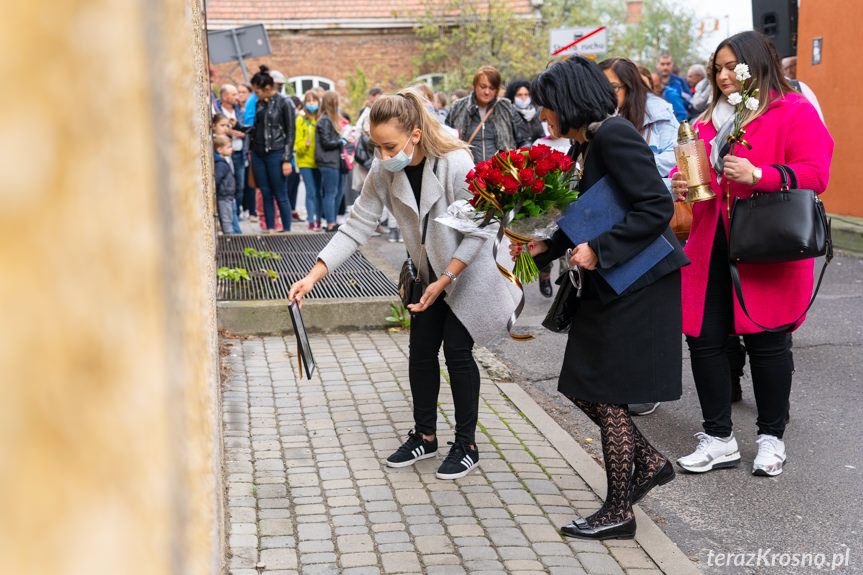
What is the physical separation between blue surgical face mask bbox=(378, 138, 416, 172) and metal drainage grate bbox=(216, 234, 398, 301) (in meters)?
3.51

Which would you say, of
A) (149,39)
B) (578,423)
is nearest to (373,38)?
(578,423)

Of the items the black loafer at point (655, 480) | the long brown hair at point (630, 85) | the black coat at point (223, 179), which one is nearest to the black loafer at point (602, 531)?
the black loafer at point (655, 480)

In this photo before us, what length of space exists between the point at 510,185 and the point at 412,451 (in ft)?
5.49

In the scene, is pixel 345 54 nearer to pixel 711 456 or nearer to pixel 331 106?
pixel 331 106

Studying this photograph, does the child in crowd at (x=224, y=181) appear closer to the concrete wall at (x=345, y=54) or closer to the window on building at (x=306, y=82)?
the concrete wall at (x=345, y=54)

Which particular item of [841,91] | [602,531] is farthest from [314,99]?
[602,531]

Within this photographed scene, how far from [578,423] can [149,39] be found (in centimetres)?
537

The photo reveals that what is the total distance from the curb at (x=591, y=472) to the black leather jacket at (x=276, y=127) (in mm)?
7388

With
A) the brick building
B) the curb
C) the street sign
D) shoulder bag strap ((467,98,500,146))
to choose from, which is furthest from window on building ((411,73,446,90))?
the curb

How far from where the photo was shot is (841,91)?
1281 cm

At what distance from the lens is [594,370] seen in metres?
3.91

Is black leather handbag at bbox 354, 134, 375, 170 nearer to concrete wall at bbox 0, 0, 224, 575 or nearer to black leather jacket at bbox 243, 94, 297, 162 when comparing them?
black leather jacket at bbox 243, 94, 297, 162

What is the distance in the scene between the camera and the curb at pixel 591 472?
3.70 metres

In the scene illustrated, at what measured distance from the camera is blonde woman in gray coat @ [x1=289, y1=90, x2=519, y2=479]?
14.7 feet
